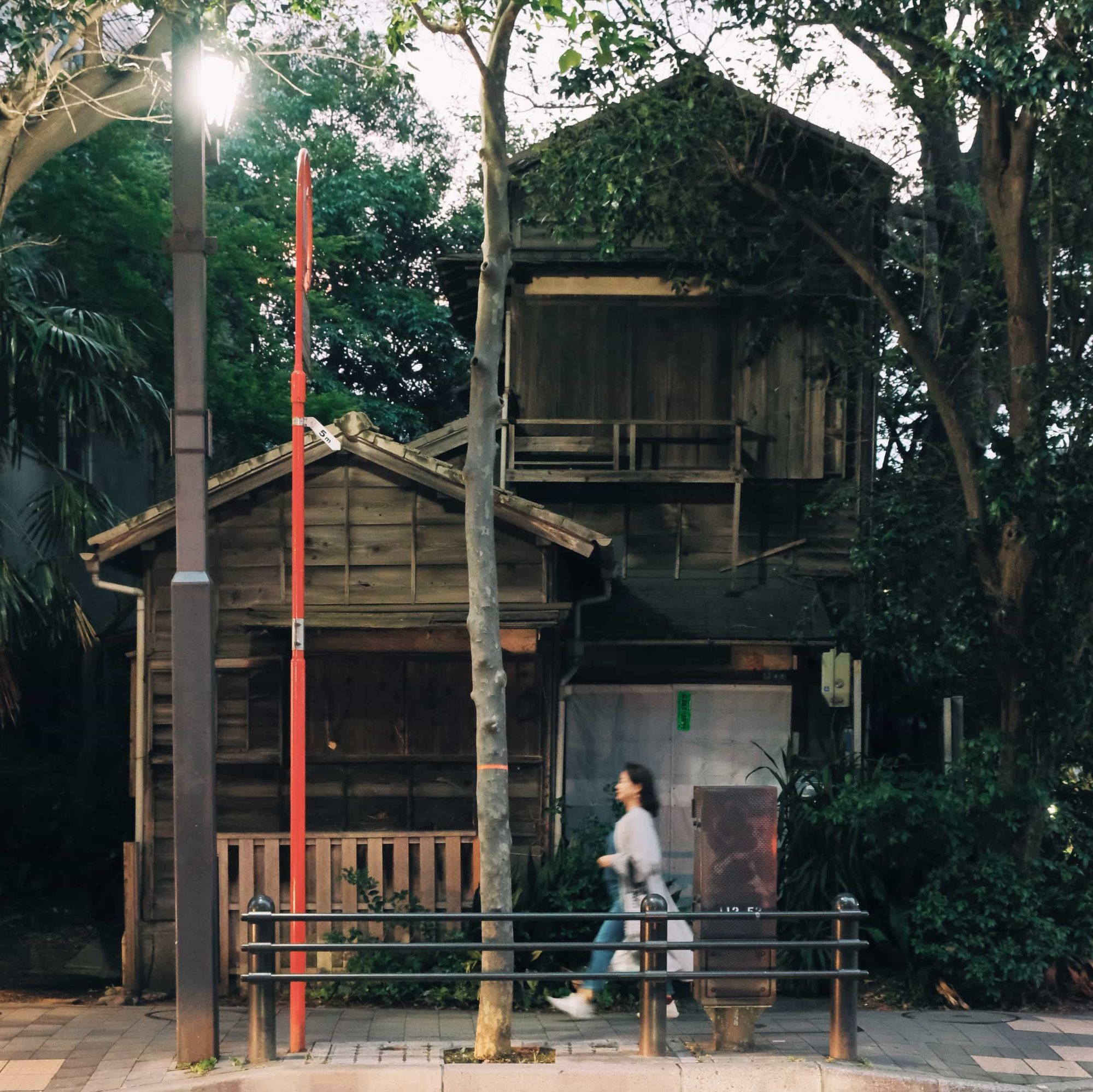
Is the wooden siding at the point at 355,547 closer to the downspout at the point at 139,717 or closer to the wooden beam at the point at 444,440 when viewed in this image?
the downspout at the point at 139,717

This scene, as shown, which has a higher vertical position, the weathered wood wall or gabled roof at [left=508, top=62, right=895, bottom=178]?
gabled roof at [left=508, top=62, right=895, bottom=178]

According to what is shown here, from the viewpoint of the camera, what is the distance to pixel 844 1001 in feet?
27.7

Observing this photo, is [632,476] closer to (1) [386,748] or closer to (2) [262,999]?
(1) [386,748]

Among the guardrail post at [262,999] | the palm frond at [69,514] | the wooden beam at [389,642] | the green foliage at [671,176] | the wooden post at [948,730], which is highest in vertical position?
the green foliage at [671,176]

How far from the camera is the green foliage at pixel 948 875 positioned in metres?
10.6

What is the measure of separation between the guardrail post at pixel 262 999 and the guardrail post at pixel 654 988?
2.29 m

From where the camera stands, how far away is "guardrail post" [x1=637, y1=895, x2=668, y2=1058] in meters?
8.43

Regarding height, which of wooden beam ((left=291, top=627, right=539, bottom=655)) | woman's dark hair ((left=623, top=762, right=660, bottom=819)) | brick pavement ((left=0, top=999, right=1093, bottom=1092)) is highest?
wooden beam ((left=291, top=627, right=539, bottom=655))

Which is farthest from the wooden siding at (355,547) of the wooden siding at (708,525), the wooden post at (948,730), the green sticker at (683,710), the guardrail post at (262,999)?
the wooden post at (948,730)

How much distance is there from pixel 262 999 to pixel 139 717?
459 cm

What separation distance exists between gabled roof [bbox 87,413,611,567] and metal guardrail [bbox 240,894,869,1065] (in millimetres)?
4010

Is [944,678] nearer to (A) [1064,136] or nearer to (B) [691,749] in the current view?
(B) [691,749]

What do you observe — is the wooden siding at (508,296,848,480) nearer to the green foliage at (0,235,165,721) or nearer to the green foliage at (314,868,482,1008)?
the green foliage at (0,235,165,721)

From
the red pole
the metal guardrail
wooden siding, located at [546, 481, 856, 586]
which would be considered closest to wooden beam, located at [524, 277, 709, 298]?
wooden siding, located at [546, 481, 856, 586]
